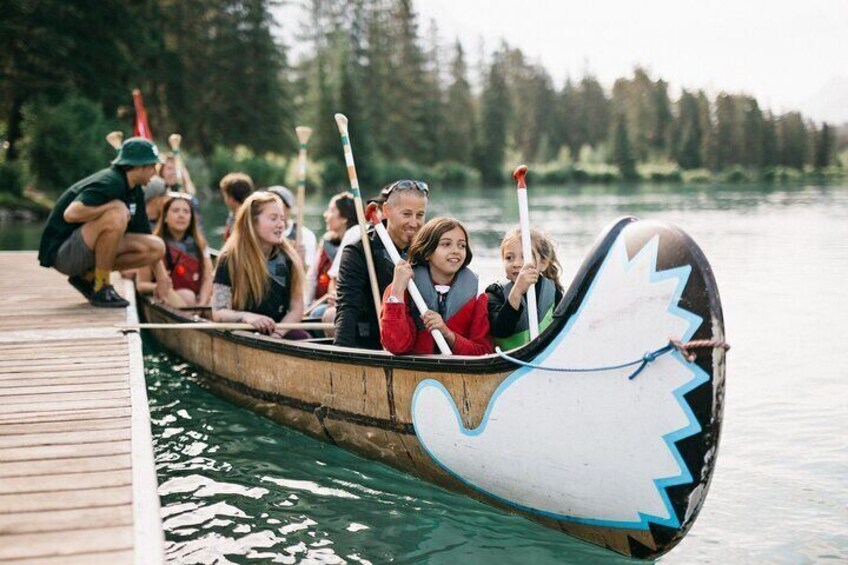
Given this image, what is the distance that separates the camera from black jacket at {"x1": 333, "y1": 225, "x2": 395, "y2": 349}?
5.44 meters

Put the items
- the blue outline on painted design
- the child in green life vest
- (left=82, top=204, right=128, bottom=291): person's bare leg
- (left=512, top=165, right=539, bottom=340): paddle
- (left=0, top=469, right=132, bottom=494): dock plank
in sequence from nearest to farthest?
(left=0, top=469, right=132, bottom=494): dock plank, the blue outline on painted design, (left=512, top=165, right=539, bottom=340): paddle, the child in green life vest, (left=82, top=204, right=128, bottom=291): person's bare leg

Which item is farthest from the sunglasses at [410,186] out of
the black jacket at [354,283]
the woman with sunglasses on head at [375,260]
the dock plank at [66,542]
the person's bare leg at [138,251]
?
the person's bare leg at [138,251]

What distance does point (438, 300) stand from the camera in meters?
4.91

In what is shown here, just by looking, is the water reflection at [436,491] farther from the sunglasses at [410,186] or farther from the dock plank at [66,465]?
the sunglasses at [410,186]

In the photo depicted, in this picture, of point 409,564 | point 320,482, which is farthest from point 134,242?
point 409,564

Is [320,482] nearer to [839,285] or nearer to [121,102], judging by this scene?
[839,285]

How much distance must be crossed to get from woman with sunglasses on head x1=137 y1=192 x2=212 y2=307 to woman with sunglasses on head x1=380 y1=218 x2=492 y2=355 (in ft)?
13.8

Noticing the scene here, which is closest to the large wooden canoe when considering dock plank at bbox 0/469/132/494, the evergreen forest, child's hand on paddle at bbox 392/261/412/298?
child's hand on paddle at bbox 392/261/412/298

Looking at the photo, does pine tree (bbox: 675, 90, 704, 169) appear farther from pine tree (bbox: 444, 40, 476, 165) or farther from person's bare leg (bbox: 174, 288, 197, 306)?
person's bare leg (bbox: 174, 288, 197, 306)

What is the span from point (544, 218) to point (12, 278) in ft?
73.1

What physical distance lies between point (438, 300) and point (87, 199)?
3.79m

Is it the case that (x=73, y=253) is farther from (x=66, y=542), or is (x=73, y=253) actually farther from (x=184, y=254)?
(x=66, y=542)

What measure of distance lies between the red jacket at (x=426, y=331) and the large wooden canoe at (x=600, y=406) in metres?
0.12

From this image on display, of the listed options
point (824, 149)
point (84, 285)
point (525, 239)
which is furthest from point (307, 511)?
point (824, 149)
